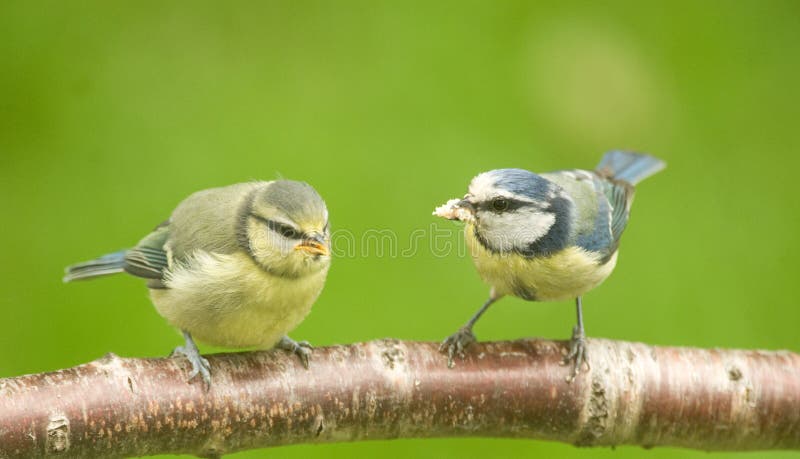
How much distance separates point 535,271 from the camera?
3.66 m

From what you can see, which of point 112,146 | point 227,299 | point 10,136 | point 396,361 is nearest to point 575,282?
point 396,361

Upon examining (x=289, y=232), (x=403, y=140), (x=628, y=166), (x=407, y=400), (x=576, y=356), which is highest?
(x=403, y=140)

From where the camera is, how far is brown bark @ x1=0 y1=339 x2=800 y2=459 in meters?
3.00

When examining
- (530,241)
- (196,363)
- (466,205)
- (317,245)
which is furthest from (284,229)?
(530,241)

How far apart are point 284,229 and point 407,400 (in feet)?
2.40

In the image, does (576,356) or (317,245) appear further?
(576,356)

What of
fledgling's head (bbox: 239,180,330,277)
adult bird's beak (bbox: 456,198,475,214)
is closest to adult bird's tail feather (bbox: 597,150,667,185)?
adult bird's beak (bbox: 456,198,475,214)

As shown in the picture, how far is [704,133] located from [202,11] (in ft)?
10.4

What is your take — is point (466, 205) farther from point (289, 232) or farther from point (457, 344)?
point (289, 232)

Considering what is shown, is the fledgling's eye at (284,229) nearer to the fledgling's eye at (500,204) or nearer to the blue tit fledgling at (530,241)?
the blue tit fledgling at (530,241)

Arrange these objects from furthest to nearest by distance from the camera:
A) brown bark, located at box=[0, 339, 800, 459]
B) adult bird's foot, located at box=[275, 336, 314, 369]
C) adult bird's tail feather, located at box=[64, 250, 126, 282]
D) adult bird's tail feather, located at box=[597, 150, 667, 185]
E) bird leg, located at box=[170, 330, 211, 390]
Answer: adult bird's tail feather, located at box=[597, 150, 667, 185]
adult bird's tail feather, located at box=[64, 250, 126, 282]
adult bird's foot, located at box=[275, 336, 314, 369]
bird leg, located at box=[170, 330, 211, 390]
brown bark, located at box=[0, 339, 800, 459]

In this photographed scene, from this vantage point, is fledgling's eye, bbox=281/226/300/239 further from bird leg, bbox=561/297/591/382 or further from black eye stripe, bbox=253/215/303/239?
bird leg, bbox=561/297/591/382

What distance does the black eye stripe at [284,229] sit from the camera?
3305 mm

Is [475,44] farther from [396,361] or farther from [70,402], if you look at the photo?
[70,402]
